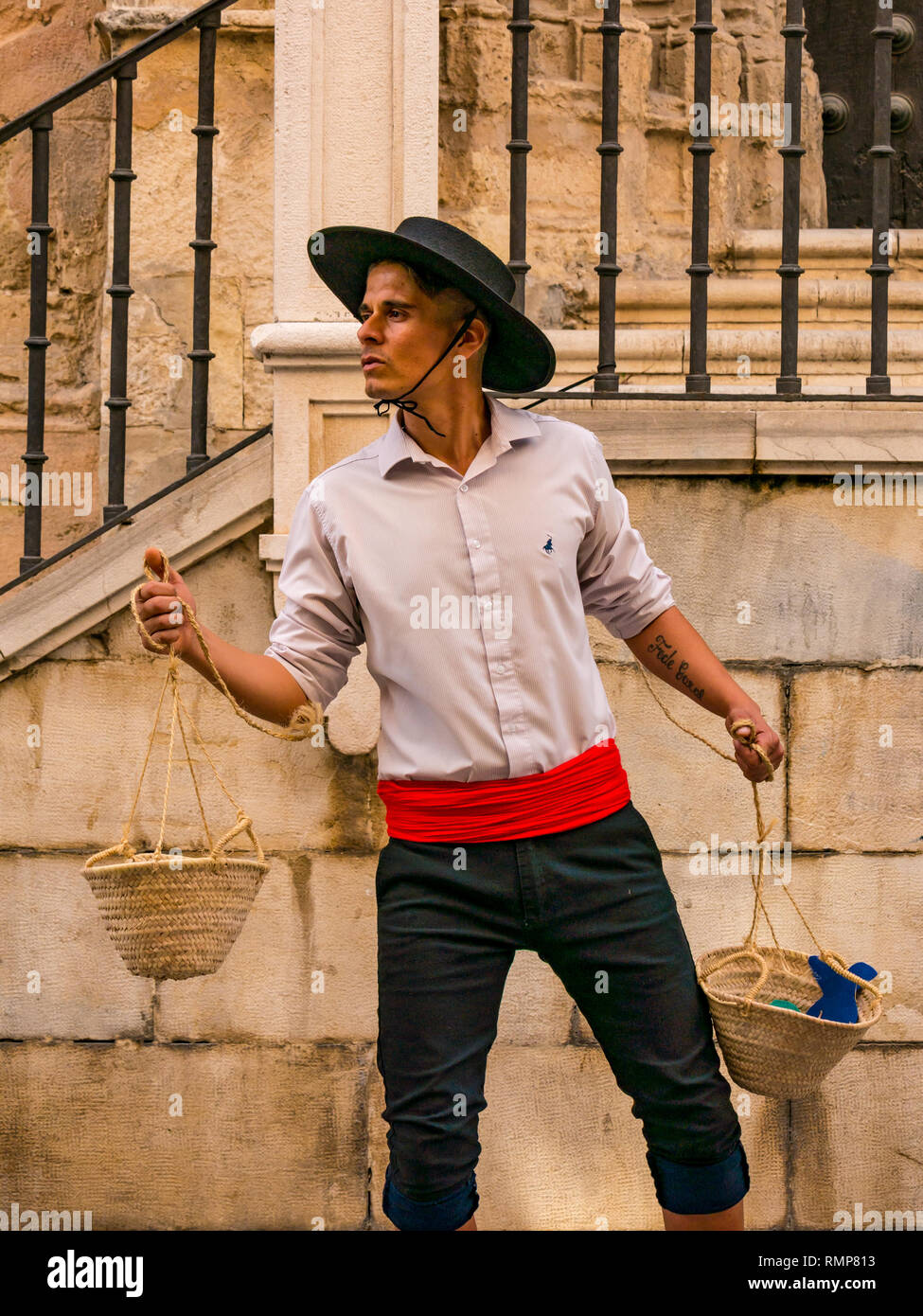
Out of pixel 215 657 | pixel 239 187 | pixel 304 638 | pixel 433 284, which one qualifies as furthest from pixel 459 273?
pixel 239 187

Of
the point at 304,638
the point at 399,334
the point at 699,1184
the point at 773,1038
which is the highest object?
the point at 399,334

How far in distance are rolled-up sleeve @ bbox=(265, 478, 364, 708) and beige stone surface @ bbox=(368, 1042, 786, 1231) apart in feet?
5.24

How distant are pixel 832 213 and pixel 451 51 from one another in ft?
6.50

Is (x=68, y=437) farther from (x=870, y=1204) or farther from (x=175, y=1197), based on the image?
(x=870, y=1204)

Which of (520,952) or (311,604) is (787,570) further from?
(311,604)

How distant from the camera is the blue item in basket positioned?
3270 millimetres

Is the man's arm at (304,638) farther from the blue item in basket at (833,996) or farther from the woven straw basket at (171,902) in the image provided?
the blue item in basket at (833,996)

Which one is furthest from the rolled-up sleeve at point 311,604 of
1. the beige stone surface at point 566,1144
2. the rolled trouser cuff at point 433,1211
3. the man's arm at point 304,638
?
the beige stone surface at point 566,1144

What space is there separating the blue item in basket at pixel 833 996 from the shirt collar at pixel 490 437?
1377mm

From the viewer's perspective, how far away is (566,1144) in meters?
4.11

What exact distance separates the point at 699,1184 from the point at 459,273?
1.87 m

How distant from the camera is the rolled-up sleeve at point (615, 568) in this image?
3.07 metres

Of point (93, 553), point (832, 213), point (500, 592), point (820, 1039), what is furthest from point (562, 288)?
point (820, 1039)

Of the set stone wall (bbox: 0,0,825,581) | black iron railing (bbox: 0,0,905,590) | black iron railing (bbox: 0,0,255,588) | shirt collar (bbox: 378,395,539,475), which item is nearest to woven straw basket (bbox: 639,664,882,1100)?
shirt collar (bbox: 378,395,539,475)
